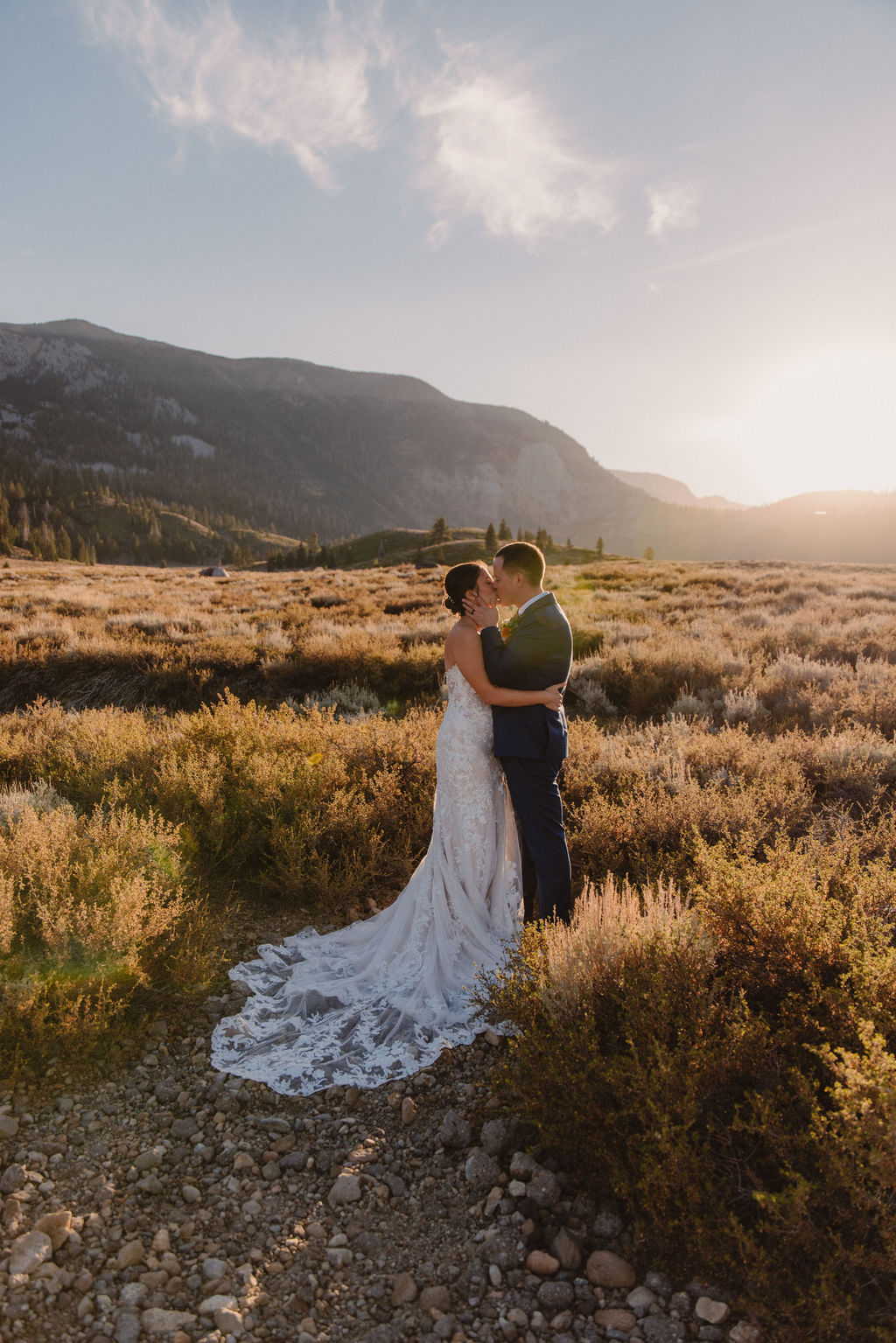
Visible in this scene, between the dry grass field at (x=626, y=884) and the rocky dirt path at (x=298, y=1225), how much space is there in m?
0.25

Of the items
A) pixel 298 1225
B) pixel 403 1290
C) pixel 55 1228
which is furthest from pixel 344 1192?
pixel 55 1228

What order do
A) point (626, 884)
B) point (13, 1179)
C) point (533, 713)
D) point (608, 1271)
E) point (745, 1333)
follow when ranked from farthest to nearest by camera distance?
point (533, 713), point (626, 884), point (13, 1179), point (608, 1271), point (745, 1333)

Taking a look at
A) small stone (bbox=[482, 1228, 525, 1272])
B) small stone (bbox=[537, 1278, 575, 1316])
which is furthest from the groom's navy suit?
small stone (bbox=[537, 1278, 575, 1316])

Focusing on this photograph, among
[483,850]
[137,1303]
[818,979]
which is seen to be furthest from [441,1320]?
[483,850]

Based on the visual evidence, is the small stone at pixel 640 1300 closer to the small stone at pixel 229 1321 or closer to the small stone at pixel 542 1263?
the small stone at pixel 542 1263

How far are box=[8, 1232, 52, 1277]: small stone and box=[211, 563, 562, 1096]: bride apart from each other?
3.93 feet

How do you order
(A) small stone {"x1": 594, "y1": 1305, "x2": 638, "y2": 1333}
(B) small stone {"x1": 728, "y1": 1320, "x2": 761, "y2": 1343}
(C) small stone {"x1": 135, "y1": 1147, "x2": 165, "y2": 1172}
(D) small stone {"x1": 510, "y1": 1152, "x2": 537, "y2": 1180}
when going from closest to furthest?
(B) small stone {"x1": 728, "y1": 1320, "x2": 761, "y2": 1343} < (A) small stone {"x1": 594, "y1": 1305, "x2": 638, "y2": 1333} < (D) small stone {"x1": 510, "y1": 1152, "x2": 537, "y2": 1180} < (C) small stone {"x1": 135, "y1": 1147, "x2": 165, "y2": 1172}

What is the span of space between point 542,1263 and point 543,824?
7.22 ft

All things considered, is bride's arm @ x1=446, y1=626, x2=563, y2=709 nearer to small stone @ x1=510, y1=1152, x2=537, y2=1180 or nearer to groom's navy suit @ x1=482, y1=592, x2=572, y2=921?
groom's navy suit @ x1=482, y1=592, x2=572, y2=921

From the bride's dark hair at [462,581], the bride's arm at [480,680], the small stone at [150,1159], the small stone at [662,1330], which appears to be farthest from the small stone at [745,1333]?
the bride's dark hair at [462,581]

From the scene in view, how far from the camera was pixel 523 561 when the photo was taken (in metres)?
4.23

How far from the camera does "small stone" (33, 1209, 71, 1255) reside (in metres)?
2.51

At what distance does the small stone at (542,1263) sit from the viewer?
2400mm

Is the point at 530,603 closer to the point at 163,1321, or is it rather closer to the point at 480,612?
the point at 480,612
